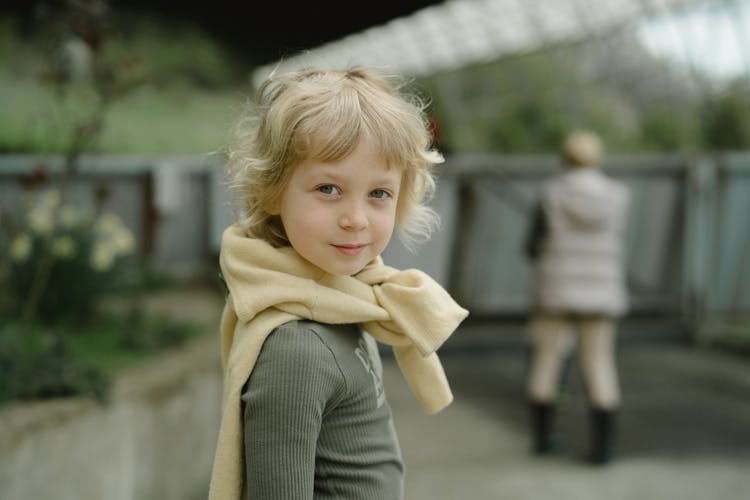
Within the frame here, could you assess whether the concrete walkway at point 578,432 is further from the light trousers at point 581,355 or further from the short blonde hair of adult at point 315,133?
the short blonde hair of adult at point 315,133

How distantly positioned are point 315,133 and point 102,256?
4611 millimetres

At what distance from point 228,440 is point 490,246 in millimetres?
6963

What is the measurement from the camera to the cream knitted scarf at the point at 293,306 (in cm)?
157

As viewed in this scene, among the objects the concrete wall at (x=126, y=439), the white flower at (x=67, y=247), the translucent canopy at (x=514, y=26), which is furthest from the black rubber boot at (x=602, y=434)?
the translucent canopy at (x=514, y=26)

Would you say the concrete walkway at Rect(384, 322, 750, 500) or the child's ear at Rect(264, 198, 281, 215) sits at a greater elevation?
the child's ear at Rect(264, 198, 281, 215)

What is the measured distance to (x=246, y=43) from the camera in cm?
1388

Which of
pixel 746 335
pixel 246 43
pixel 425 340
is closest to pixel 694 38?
pixel 246 43

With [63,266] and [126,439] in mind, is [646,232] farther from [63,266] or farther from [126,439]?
[126,439]

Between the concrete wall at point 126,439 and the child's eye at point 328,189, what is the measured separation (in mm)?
2375

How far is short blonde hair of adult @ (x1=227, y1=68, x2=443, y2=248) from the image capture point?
1560 millimetres

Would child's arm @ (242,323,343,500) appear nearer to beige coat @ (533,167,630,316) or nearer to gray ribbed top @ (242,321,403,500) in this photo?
gray ribbed top @ (242,321,403,500)

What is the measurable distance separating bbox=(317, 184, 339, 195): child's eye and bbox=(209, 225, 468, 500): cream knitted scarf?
143 millimetres

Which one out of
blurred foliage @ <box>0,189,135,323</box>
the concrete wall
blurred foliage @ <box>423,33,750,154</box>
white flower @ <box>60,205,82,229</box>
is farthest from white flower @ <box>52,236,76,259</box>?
blurred foliage @ <box>423,33,750,154</box>

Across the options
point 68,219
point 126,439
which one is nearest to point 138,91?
point 68,219
